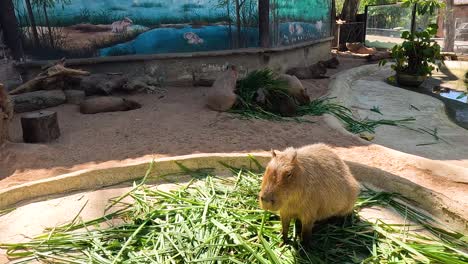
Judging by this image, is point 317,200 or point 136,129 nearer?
point 317,200

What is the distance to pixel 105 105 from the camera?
5.77 metres

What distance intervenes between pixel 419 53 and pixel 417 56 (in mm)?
A: 90

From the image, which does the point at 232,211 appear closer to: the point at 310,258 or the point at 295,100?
the point at 310,258

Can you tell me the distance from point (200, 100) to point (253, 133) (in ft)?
6.63

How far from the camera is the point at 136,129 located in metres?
4.92

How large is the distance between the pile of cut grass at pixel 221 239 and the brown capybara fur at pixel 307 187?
169 millimetres

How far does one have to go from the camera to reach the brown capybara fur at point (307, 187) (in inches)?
82.1

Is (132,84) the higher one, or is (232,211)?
(132,84)

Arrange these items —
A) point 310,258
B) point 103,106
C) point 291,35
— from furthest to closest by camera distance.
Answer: point 291,35
point 103,106
point 310,258

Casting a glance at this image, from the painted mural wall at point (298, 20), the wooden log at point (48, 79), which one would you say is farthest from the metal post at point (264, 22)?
the wooden log at point (48, 79)

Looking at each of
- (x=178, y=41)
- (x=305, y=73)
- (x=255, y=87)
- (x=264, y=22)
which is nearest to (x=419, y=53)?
(x=305, y=73)

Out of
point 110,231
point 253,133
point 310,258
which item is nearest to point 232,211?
point 310,258

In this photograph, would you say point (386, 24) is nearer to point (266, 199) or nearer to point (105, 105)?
point (105, 105)

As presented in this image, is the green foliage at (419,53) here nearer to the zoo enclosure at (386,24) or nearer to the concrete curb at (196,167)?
the concrete curb at (196,167)
